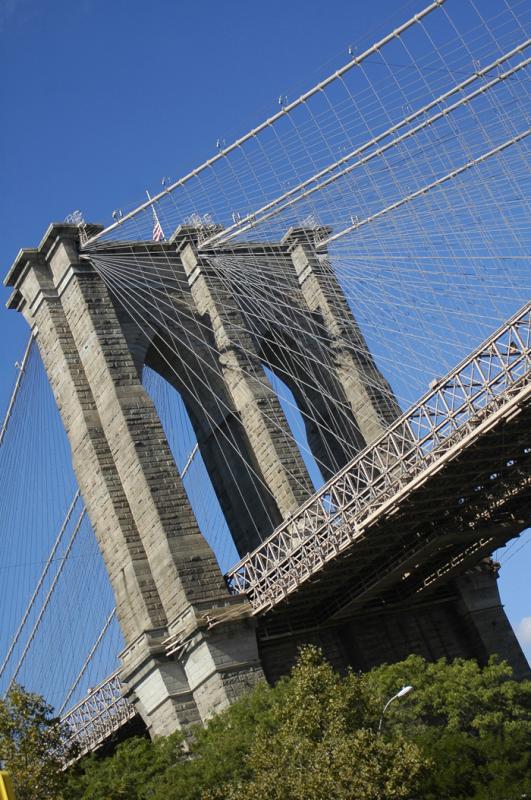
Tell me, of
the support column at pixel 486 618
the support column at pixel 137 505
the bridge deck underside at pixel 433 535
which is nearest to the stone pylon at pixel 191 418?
the support column at pixel 137 505

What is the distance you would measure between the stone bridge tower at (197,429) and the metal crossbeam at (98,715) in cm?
354

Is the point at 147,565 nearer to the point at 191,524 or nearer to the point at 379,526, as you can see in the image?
the point at 191,524

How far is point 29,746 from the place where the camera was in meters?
30.8

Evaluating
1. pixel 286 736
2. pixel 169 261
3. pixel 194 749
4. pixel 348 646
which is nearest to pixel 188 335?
pixel 169 261

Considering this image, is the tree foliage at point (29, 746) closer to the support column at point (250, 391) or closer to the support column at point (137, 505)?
the support column at point (137, 505)

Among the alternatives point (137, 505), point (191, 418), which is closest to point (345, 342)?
point (191, 418)

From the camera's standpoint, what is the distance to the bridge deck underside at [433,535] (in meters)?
38.5

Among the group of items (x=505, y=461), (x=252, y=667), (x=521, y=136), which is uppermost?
(x=521, y=136)

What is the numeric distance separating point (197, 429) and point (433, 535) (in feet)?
39.5

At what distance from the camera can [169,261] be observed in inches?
2028

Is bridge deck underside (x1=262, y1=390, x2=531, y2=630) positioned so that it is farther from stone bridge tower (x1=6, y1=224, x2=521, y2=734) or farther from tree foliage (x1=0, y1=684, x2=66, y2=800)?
tree foliage (x1=0, y1=684, x2=66, y2=800)

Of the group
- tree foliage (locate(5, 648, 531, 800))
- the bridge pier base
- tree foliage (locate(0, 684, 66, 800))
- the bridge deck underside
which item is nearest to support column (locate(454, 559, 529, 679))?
the bridge pier base

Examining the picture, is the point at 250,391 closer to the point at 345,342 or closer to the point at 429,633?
the point at 345,342

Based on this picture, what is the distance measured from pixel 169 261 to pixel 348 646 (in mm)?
17133
